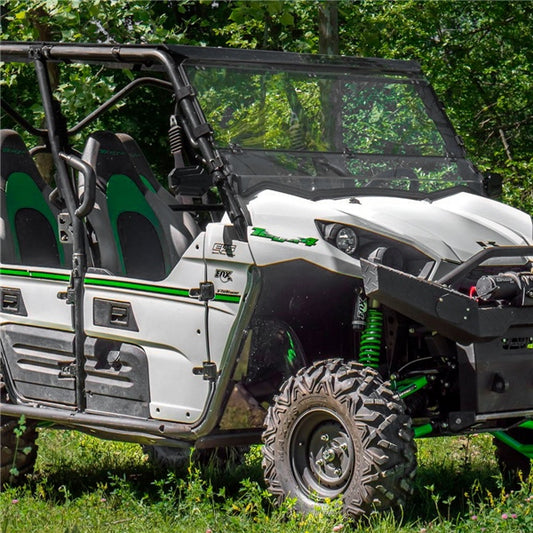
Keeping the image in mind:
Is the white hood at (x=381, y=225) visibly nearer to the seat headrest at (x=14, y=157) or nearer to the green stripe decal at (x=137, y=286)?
the green stripe decal at (x=137, y=286)

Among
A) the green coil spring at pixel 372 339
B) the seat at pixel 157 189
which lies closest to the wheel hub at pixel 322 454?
Result: the green coil spring at pixel 372 339

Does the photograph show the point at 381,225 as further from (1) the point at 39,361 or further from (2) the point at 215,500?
(1) the point at 39,361

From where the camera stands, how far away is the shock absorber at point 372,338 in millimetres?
5613

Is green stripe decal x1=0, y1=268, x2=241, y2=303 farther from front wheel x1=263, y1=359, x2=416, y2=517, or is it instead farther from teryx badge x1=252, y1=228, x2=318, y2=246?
front wheel x1=263, y1=359, x2=416, y2=517

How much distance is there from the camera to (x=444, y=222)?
19.0 ft

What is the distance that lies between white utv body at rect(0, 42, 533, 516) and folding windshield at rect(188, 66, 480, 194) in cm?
1

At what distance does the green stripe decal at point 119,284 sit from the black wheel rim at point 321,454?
64 cm

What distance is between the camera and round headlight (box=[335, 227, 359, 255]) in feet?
18.0

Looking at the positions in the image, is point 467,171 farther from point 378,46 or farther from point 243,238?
point 378,46

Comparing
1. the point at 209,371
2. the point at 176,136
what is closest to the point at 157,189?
the point at 176,136

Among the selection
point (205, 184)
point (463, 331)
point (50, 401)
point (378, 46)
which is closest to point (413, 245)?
point (463, 331)

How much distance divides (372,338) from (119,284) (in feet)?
4.53

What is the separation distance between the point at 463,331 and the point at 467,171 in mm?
1709

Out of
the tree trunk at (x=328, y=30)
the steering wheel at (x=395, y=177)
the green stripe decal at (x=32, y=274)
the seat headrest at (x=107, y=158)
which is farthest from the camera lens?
the tree trunk at (x=328, y=30)
